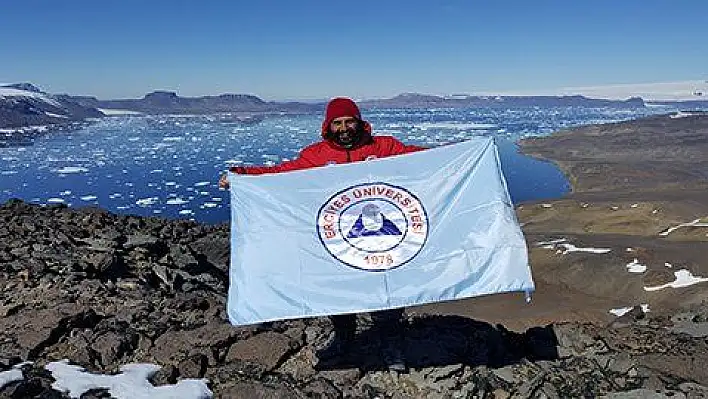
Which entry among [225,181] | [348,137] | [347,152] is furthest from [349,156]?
[225,181]

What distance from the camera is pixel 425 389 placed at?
562cm

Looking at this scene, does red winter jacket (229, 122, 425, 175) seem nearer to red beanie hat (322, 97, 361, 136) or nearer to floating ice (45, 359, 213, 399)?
red beanie hat (322, 97, 361, 136)

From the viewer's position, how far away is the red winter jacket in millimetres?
5578

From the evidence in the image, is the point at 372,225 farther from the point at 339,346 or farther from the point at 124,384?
the point at 124,384

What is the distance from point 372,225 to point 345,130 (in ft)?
2.55

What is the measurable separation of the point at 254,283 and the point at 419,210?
56.9 inches

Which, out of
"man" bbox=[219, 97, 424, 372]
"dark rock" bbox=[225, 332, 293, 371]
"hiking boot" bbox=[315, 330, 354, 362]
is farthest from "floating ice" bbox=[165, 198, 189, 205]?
"man" bbox=[219, 97, 424, 372]

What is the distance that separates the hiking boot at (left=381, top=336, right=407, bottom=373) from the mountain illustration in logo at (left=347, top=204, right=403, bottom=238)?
1.10 metres

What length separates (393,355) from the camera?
231 inches

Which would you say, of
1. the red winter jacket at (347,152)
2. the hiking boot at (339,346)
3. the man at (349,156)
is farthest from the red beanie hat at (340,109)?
the hiking boot at (339,346)

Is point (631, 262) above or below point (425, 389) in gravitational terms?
below

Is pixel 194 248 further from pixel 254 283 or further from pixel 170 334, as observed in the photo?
pixel 254 283

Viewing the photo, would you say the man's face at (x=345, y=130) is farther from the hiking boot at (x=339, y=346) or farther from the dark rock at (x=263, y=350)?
the dark rock at (x=263, y=350)

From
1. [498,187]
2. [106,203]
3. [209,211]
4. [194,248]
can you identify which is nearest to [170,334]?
[498,187]
